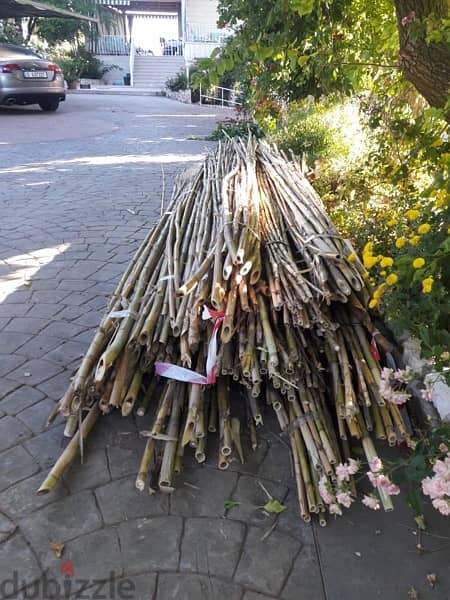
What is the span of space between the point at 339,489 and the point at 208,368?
0.78 meters

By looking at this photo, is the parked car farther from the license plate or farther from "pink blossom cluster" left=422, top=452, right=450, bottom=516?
"pink blossom cluster" left=422, top=452, right=450, bottom=516

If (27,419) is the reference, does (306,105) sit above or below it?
above

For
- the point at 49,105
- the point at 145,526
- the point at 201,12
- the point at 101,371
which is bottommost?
the point at 145,526

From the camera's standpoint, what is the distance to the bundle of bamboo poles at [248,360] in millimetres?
2164

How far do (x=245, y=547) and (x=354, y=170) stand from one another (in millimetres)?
4265

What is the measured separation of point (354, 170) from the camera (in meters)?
5.25

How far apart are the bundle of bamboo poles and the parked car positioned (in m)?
12.8

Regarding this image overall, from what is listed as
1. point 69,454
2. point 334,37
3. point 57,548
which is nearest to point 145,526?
point 57,548

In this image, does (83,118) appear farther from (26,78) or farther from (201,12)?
(201,12)

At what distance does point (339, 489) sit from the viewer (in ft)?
5.84

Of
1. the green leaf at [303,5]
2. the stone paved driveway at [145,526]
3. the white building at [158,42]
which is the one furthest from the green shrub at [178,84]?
the green leaf at [303,5]

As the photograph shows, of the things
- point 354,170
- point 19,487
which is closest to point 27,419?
point 19,487

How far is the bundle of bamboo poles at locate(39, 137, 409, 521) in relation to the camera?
216 centimetres

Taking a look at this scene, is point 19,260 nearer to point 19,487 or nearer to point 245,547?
point 19,487
